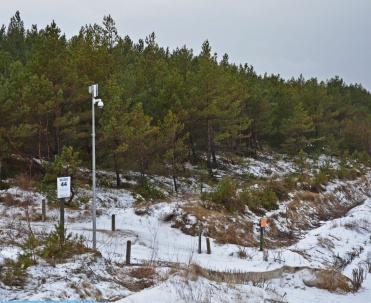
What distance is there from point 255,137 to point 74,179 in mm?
28692

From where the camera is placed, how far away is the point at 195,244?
16.0 meters

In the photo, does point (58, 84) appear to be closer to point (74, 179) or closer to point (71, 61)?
point (71, 61)

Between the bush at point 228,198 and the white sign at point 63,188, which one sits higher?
the white sign at point 63,188

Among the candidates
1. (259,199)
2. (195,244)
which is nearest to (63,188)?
(195,244)

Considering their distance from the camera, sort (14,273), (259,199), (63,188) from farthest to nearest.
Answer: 1. (259,199)
2. (63,188)
3. (14,273)

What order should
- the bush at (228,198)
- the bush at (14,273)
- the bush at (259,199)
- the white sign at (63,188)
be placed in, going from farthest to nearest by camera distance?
the bush at (259,199), the bush at (228,198), the white sign at (63,188), the bush at (14,273)

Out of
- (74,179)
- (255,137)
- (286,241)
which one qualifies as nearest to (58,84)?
(74,179)

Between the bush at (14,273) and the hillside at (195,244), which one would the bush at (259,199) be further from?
the bush at (14,273)

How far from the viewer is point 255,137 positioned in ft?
147

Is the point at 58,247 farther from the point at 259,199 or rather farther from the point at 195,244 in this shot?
the point at 259,199

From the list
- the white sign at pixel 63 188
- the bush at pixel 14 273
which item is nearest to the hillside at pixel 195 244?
the bush at pixel 14 273

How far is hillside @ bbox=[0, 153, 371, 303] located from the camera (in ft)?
24.7

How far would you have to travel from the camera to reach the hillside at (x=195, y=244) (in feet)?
24.7

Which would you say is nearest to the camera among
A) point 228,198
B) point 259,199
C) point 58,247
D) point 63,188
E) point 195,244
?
point 58,247
